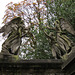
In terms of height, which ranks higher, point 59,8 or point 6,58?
point 59,8

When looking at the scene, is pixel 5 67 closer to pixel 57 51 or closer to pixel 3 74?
pixel 3 74

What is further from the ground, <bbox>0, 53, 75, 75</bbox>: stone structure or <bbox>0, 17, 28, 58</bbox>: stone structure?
<bbox>0, 17, 28, 58</bbox>: stone structure

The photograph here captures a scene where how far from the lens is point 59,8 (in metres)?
12.9

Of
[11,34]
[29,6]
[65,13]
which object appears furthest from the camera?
[29,6]

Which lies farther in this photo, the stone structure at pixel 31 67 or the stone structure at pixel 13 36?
the stone structure at pixel 13 36

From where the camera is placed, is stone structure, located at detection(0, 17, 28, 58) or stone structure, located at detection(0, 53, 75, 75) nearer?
stone structure, located at detection(0, 53, 75, 75)

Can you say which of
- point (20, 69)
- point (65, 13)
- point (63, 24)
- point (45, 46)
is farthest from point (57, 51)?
point (65, 13)

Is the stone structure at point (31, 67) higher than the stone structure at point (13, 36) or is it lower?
lower

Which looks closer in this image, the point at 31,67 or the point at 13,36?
the point at 31,67

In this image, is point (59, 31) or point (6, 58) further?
point (59, 31)

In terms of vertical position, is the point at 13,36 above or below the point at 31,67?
above

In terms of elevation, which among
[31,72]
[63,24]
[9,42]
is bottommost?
[31,72]

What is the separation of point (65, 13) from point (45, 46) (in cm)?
344

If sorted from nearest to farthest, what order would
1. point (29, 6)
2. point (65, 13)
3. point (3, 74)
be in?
point (3, 74), point (65, 13), point (29, 6)
